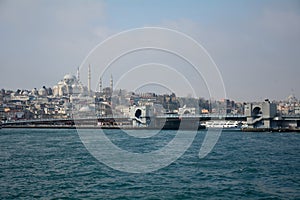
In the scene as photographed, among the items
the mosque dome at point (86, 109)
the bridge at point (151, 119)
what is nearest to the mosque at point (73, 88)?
the mosque dome at point (86, 109)

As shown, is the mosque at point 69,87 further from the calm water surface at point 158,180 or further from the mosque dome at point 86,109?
the calm water surface at point 158,180

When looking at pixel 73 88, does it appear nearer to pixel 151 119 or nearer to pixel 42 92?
pixel 42 92

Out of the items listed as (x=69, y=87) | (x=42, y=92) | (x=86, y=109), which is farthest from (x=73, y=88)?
(x=86, y=109)

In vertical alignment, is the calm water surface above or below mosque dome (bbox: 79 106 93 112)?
below

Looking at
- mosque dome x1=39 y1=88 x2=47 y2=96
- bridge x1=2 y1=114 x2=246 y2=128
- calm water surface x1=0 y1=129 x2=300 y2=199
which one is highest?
mosque dome x1=39 y1=88 x2=47 y2=96

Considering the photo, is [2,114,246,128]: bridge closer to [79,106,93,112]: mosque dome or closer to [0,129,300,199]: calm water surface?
[79,106,93,112]: mosque dome

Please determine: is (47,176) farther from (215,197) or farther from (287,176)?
(287,176)

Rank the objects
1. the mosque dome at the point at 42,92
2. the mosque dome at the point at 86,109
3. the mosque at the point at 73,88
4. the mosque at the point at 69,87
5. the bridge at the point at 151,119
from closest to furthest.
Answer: the bridge at the point at 151,119 < the mosque dome at the point at 86,109 < the mosque at the point at 73,88 < the mosque at the point at 69,87 < the mosque dome at the point at 42,92

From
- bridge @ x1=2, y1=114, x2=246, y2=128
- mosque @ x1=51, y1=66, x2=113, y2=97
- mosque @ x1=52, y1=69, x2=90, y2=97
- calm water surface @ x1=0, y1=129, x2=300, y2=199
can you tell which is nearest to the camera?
calm water surface @ x1=0, y1=129, x2=300, y2=199

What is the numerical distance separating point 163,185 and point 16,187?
8.99 ft

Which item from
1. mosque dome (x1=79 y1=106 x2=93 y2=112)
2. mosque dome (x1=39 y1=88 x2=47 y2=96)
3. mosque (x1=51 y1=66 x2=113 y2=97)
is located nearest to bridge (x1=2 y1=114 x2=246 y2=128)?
mosque dome (x1=79 y1=106 x2=93 y2=112)

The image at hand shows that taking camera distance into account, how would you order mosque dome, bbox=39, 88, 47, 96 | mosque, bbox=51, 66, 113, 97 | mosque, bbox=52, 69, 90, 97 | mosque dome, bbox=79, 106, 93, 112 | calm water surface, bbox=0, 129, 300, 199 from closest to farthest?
calm water surface, bbox=0, 129, 300, 199 < mosque dome, bbox=79, 106, 93, 112 < mosque, bbox=51, 66, 113, 97 < mosque, bbox=52, 69, 90, 97 < mosque dome, bbox=39, 88, 47, 96

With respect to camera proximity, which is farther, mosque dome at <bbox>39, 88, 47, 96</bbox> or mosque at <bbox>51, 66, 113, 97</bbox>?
mosque dome at <bbox>39, 88, 47, 96</bbox>

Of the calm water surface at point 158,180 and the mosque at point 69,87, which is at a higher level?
the mosque at point 69,87
